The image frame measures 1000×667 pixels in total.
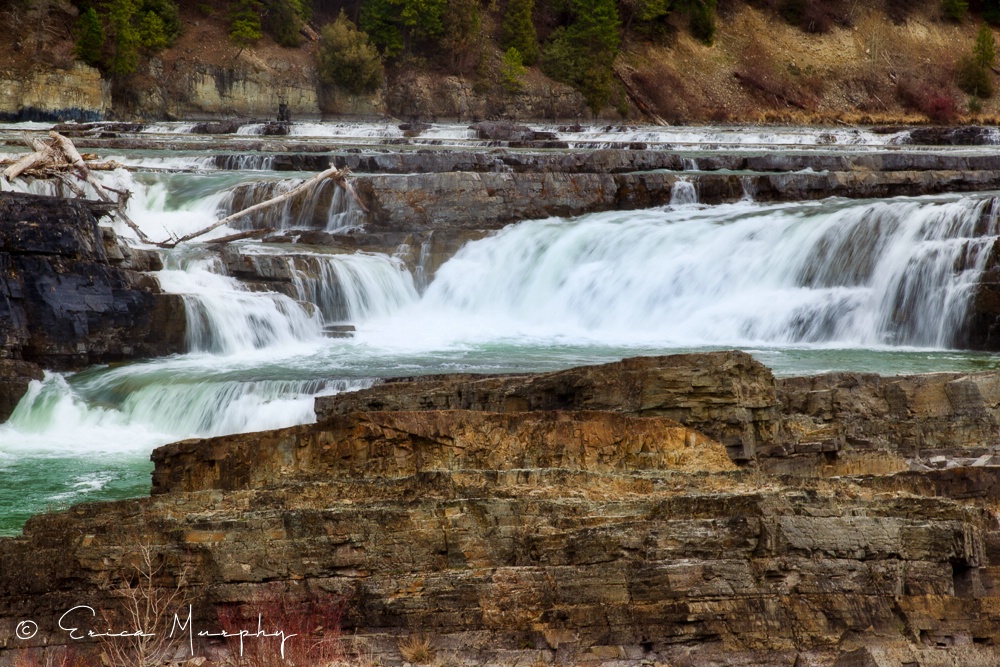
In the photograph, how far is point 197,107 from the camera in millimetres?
49219

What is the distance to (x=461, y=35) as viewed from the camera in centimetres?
5425

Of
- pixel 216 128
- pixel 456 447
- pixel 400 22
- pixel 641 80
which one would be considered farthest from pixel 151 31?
pixel 456 447

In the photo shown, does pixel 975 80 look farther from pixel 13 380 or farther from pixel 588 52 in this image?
pixel 13 380

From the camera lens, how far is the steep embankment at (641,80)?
48.1 meters

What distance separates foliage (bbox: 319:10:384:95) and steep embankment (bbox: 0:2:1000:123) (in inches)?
22.5

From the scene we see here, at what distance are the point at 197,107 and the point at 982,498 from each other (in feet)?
148

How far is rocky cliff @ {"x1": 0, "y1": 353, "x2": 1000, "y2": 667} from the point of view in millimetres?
6156

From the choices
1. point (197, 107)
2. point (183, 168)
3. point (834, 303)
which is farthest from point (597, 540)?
point (197, 107)

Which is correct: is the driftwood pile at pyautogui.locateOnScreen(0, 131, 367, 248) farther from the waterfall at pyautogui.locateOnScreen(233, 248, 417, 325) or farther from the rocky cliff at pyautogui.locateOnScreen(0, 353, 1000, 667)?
the rocky cliff at pyautogui.locateOnScreen(0, 353, 1000, 667)

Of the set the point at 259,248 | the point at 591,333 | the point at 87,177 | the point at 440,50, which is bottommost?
the point at 591,333

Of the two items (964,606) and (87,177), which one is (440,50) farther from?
Result: (964,606)

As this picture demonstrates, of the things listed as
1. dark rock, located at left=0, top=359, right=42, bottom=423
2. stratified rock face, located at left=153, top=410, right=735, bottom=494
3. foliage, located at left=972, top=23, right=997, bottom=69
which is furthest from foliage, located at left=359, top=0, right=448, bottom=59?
stratified rock face, located at left=153, top=410, right=735, bottom=494

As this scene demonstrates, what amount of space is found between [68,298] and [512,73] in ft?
117

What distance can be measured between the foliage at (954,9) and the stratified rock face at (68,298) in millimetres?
51459
